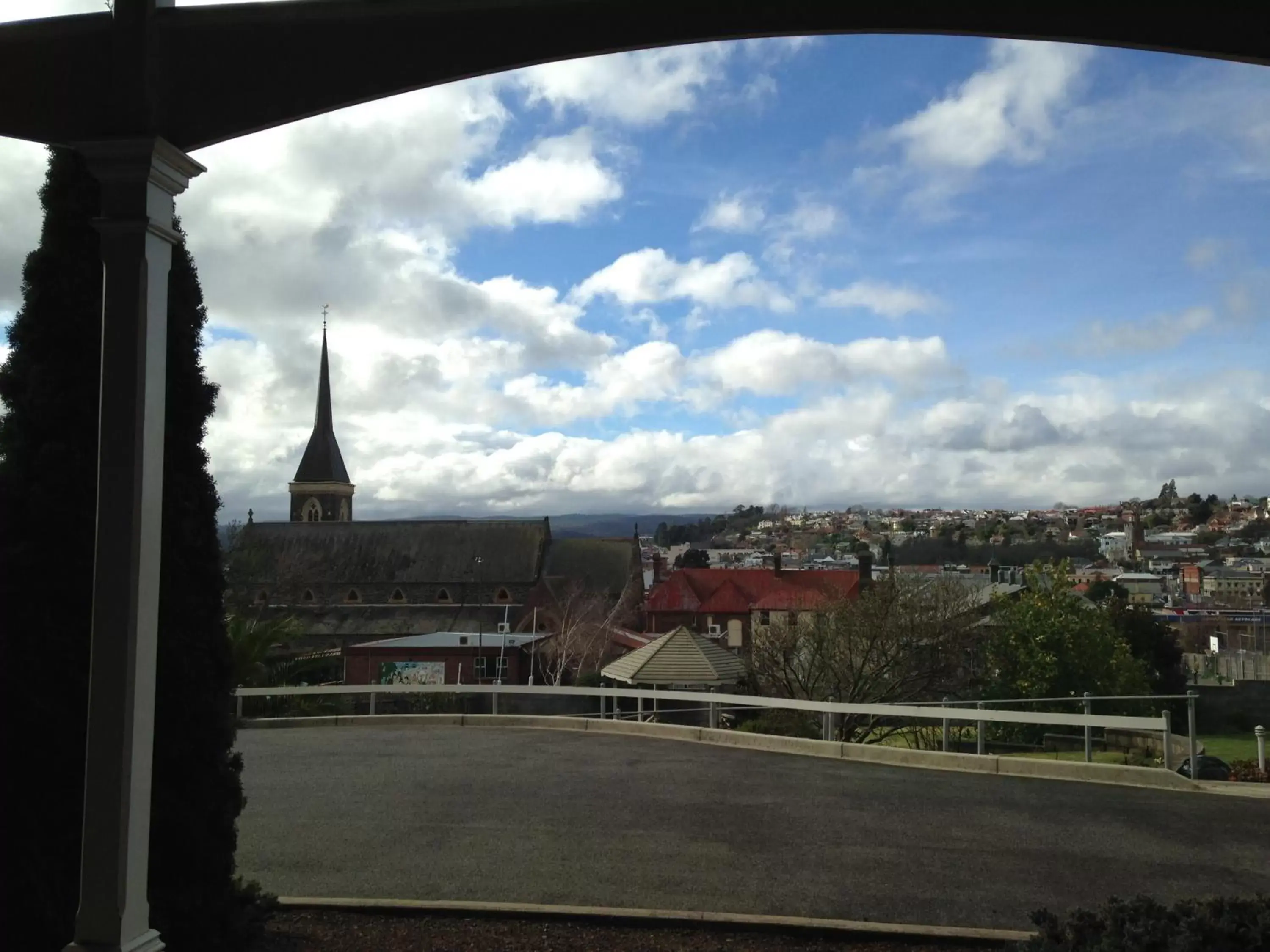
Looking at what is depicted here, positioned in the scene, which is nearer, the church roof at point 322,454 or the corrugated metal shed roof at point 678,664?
the corrugated metal shed roof at point 678,664

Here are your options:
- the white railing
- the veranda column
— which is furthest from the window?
the veranda column

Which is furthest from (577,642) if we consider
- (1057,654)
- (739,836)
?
(739,836)

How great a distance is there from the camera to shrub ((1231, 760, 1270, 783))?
392 inches

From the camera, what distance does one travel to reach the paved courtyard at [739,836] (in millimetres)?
5633

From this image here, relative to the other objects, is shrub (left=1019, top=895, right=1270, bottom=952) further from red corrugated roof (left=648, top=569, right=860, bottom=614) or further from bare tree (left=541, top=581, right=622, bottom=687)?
red corrugated roof (left=648, top=569, right=860, bottom=614)

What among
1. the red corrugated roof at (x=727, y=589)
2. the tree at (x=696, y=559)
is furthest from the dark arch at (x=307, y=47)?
the tree at (x=696, y=559)

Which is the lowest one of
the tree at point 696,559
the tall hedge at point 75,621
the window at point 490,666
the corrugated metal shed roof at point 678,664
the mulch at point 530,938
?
the window at point 490,666

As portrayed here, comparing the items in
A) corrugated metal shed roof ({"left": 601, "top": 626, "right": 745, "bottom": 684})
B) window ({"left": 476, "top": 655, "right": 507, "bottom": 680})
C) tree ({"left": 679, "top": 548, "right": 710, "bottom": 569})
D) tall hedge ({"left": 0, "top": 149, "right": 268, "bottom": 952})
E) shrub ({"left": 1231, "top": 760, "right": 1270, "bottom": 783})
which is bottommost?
window ({"left": 476, "top": 655, "right": 507, "bottom": 680})

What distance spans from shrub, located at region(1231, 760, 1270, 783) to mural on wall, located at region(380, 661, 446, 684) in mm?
17990

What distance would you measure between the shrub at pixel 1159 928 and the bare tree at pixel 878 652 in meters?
16.2

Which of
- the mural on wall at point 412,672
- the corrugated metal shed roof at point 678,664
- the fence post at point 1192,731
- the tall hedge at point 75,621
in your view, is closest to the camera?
the tall hedge at point 75,621

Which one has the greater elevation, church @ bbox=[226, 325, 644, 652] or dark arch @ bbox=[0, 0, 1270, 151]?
dark arch @ bbox=[0, 0, 1270, 151]

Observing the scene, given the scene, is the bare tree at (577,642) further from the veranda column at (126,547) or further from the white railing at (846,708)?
the veranda column at (126,547)

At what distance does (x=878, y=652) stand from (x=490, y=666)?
2307 cm
